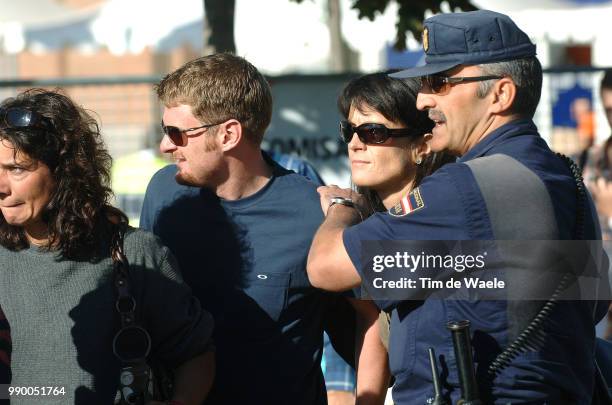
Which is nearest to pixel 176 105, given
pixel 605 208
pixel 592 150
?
pixel 605 208

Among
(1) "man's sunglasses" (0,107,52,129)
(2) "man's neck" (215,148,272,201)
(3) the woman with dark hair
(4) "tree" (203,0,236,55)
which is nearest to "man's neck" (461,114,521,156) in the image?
(3) the woman with dark hair

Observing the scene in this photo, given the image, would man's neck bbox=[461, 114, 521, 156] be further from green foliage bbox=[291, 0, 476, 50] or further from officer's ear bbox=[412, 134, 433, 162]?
green foliage bbox=[291, 0, 476, 50]

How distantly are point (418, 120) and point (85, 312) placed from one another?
4.25ft

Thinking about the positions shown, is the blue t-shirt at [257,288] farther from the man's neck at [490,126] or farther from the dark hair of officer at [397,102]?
the man's neck at [490,126]

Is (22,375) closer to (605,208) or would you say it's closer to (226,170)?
(226,170)

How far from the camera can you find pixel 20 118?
3.06 metres

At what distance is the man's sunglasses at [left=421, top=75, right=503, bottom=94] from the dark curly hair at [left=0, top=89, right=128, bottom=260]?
1.07 m

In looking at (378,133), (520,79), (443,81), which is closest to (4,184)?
(378,133)

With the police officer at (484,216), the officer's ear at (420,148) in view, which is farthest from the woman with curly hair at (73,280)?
the officer's ear at (420,148)

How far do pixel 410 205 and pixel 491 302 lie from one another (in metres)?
0.34

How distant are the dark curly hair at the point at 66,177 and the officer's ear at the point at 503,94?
4.03 feet

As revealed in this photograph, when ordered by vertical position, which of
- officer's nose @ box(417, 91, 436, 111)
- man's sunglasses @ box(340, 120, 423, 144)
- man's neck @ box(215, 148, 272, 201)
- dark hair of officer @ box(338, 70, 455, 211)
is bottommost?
man's neck @ box(215, 148, 272, 201)

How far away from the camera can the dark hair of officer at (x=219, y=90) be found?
3.56 m

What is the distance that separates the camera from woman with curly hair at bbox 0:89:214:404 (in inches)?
118
